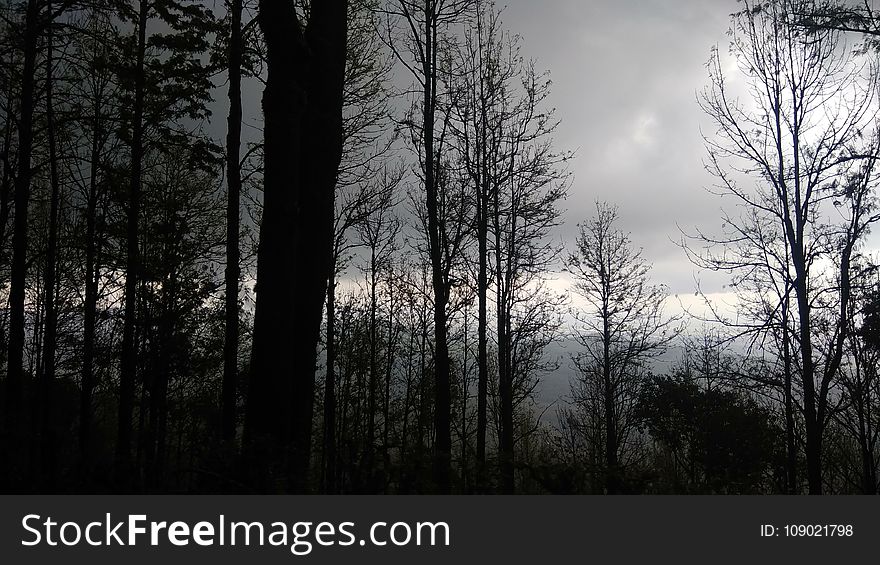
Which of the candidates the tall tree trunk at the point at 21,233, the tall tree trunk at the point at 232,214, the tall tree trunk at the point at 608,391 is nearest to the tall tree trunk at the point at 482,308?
the tall tree trunk at the point at 232,214

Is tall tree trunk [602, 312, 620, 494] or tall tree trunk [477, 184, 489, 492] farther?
tall tree trunk [602, 312, 620, 494]

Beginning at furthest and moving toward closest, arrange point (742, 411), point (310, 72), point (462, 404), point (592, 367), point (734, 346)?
point (462, 404) → point (592, 367) → point (742, 411) → point (734, 346) → point (310, 72)

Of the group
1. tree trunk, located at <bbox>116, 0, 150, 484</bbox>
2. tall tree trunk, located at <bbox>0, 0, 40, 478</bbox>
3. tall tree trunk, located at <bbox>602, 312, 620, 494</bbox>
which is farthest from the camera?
tall tree trunk, located at <bbox>602, 312, 620, 494</bbox>

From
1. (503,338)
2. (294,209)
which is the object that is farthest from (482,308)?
(294,209)

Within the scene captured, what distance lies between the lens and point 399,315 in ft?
91.7

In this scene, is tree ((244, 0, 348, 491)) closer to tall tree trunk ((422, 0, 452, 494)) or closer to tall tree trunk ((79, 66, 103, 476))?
tall tree trunk ((422, 0, 452, 494))

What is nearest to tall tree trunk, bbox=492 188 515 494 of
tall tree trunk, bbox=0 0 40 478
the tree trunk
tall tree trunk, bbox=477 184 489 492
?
tall tree trunk, bbox=477 184 489 492

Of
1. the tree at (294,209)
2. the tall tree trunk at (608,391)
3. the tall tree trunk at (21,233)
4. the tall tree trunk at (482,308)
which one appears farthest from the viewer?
the tall tree trunk at (608,391)

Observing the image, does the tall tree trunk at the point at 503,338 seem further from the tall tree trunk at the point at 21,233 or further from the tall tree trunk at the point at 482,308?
the tall tree trunk at the point at 21,233

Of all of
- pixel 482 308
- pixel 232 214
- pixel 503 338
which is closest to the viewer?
pixel 232 214

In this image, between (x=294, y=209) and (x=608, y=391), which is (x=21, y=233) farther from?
(x=608, y=391)

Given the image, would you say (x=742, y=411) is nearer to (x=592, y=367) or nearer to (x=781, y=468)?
(x=781, y=468)

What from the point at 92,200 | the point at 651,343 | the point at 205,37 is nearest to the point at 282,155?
the point at 205,37

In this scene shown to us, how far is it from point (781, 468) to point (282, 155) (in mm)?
20578
